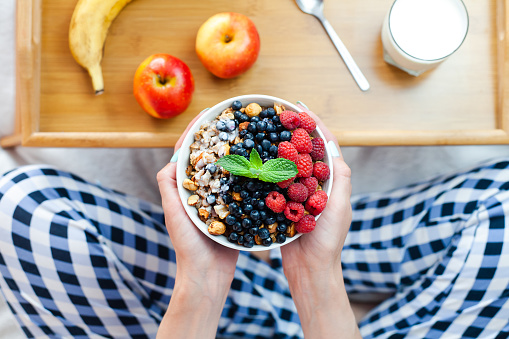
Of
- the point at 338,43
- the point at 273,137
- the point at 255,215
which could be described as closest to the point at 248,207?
the point at 255,215

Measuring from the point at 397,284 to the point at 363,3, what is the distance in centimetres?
73

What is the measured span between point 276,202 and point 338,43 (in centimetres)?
48

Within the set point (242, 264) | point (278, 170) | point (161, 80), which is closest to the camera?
point (278, 170)

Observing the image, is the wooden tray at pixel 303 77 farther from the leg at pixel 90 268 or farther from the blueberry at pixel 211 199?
the blueberry at pixel 211 199

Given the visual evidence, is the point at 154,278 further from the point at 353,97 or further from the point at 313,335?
the point at 353,97

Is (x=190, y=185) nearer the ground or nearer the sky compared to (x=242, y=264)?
nearer the sky

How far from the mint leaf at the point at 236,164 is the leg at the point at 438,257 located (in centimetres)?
64

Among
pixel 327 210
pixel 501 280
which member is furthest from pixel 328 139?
pixel 501 280

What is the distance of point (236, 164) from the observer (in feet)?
2.15

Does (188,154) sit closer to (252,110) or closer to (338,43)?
(252,110)

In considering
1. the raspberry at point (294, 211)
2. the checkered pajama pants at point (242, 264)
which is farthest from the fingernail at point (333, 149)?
the checkered pajama pants at point (242, 264)

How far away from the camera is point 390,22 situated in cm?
89

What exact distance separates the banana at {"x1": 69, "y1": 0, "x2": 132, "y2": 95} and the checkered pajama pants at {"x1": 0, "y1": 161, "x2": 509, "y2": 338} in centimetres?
31

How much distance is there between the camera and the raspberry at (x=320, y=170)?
2.26 ft
